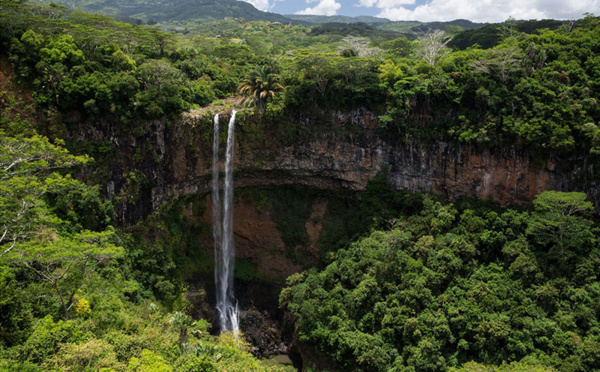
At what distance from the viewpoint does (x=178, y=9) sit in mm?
145875

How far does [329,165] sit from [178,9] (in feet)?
461

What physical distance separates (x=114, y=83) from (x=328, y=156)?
15288 millimetres

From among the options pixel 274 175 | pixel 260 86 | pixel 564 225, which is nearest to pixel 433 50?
pixel 260 86

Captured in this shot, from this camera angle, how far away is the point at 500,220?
2448cm

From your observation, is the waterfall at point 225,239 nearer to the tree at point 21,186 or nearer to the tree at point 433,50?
the tree at point 21,186

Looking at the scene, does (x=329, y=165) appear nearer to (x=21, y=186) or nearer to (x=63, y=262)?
(x=63, y=262)

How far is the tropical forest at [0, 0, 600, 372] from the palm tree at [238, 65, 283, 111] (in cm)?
17

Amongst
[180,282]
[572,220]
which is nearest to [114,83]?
[180,282]

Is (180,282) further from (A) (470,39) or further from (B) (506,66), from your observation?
(A) (470,39)

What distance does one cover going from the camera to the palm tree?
93.7ft

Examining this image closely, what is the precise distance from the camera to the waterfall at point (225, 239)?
92.3 ft

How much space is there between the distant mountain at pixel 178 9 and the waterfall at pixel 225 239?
114 m

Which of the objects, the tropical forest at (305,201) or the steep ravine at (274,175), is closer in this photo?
the tropical forest at (305,201)

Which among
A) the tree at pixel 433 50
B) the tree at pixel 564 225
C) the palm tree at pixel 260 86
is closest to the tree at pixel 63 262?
the palm tree at pixel 260 86
